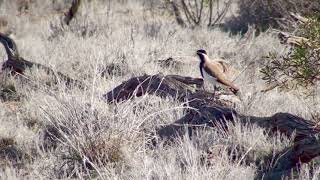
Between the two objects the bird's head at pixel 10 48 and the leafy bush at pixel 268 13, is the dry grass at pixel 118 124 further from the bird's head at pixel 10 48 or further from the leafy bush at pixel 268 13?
the leafy bush at pixel 268 13

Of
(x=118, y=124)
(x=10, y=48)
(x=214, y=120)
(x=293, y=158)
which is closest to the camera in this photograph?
(x=293, y=158)

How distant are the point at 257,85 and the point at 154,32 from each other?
5.29 m

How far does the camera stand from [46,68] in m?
8.95

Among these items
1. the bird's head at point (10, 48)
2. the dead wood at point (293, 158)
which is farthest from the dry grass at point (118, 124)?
the bird's head at point (10, 48)

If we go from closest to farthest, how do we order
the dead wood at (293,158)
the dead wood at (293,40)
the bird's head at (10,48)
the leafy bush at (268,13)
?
the dead wood at (293,158) < the dead wood at (293,40) < the bird's head at (10,48) < the leafy bush at (268,13)

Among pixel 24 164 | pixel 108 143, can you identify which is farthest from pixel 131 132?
pixel 24 164

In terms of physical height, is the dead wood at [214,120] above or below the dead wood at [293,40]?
below

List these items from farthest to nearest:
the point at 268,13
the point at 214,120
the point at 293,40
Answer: the point at 268,13, the point at 293,40, the point at 214,120

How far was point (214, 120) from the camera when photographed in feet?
20.0

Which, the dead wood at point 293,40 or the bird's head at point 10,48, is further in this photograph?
the bird's head at point 10,48

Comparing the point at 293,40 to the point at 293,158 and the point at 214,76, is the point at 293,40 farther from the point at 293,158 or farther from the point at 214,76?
the point at 293,158

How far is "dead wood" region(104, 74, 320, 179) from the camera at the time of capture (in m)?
4.98

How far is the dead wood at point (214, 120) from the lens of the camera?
16.4 feet

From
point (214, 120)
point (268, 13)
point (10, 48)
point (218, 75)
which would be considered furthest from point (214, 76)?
point (268, 13)
